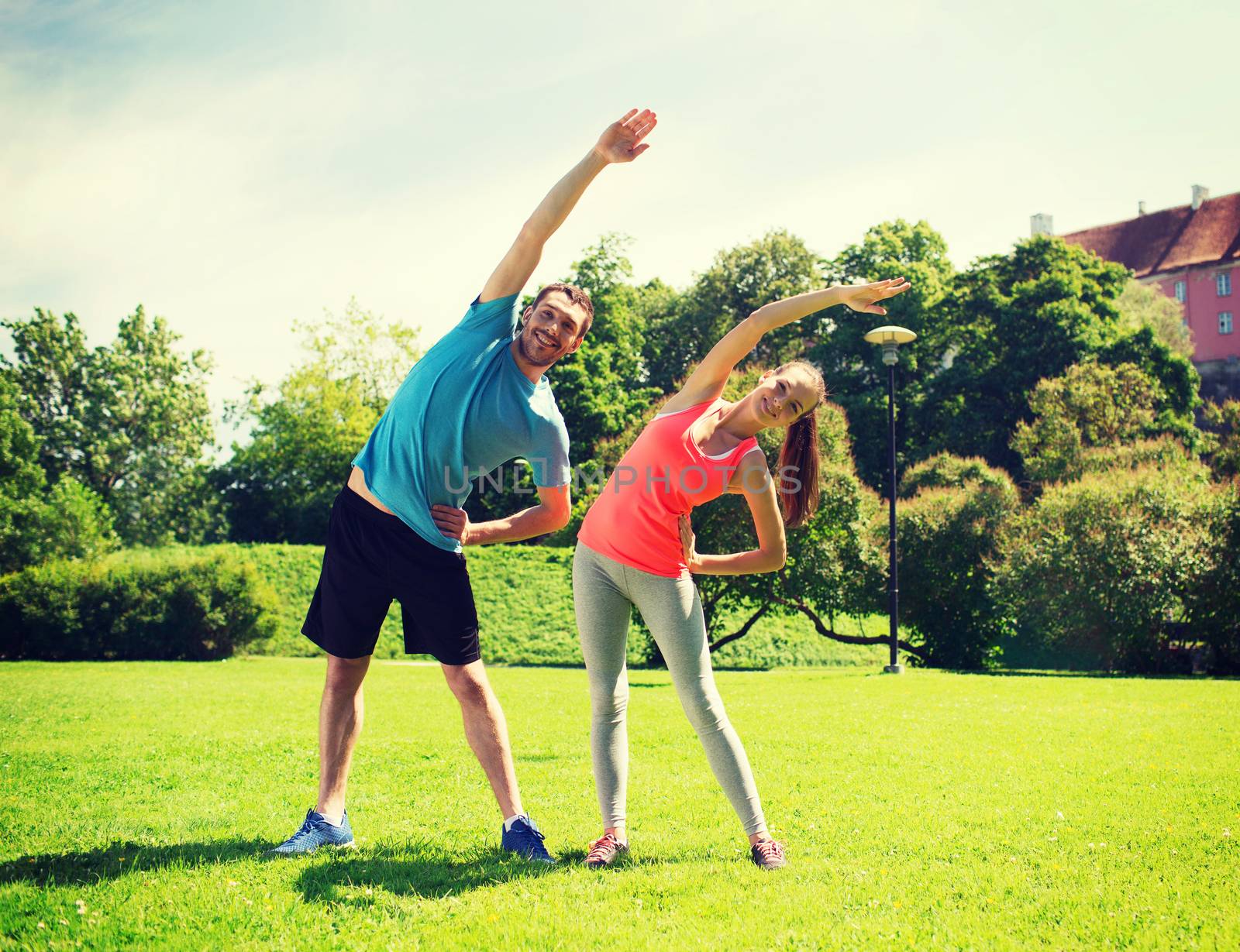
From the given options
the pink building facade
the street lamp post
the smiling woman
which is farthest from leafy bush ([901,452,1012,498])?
the pink building facade

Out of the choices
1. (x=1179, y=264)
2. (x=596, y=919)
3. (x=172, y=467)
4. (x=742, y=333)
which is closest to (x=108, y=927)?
(x=596, y=919)

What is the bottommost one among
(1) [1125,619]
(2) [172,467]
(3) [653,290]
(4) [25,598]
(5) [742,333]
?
(1) [1125,619]

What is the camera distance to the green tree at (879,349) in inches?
1496

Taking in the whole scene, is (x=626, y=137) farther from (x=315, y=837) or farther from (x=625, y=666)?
(x=315, y=837)

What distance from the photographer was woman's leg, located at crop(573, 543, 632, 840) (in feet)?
13.9

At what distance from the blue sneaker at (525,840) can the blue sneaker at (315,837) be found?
0.69m

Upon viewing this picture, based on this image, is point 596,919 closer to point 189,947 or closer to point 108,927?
point 189,947

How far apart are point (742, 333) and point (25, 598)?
20282 mm

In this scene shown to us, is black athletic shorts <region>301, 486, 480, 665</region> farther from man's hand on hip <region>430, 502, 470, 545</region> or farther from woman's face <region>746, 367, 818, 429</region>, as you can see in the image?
woman's face <region>746, 367, 818, 429</region>

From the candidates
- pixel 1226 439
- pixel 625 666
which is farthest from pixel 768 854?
pixel 1226 439

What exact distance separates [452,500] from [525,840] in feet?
4.81

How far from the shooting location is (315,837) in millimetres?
4285

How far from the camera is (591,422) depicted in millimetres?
36500

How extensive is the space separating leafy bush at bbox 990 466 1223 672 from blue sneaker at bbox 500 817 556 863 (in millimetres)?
17356
